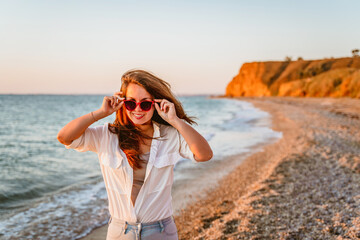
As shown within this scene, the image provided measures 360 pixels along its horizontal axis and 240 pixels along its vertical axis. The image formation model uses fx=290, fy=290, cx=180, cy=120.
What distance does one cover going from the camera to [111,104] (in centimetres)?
202

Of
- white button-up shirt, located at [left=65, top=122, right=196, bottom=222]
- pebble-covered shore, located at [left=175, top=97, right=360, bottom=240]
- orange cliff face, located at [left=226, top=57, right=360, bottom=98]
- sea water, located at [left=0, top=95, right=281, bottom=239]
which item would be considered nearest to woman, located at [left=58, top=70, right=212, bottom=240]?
white button-up shirt, located at [left=65, top=122, right=196, bottom=222]

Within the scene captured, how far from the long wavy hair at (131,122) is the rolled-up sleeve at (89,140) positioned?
0.09m

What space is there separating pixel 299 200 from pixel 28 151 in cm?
1094

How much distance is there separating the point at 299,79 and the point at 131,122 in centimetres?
8570

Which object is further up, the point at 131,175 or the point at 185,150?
the point at 185,150

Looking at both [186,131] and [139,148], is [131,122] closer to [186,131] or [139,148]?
[139,148]

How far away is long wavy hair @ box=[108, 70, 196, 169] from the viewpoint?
2006 millimetres

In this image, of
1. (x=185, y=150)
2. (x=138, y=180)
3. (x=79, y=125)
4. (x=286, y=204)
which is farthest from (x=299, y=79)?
(x=79, y=125)

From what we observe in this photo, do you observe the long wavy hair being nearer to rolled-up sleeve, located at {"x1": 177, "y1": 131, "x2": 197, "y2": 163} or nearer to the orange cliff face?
rolled-up sleeve, located at {"x1": 177, "y1": 131, "x2": 197, "y2": 163}

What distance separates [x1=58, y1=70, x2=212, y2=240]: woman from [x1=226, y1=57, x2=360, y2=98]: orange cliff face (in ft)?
141

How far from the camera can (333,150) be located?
8.98 m

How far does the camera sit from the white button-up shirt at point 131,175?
1.91 metres

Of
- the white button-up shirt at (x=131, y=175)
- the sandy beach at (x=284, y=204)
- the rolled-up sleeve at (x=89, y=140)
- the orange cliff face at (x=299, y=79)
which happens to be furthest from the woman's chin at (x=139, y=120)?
the orange cliff face at (x=299, y=79)

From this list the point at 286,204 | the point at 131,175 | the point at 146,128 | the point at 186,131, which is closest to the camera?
the point at 131,175
